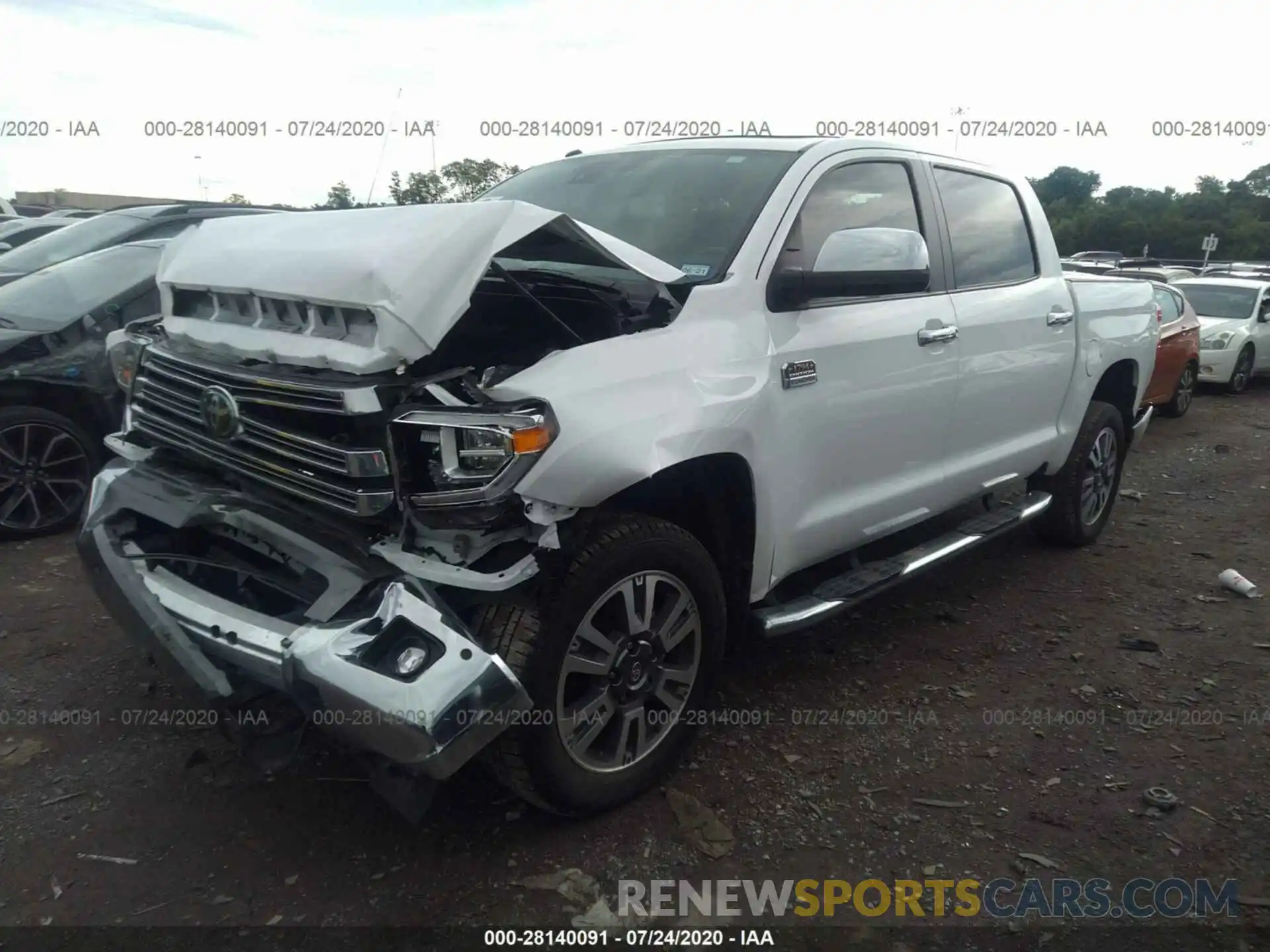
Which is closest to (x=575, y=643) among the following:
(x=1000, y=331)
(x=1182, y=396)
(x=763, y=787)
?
(x=763, y=787)

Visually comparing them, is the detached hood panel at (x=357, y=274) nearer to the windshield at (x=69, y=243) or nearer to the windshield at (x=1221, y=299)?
the windshield at (x=69, y=243)

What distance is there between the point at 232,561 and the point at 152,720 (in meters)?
0.90

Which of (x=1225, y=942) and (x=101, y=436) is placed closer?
(x=1225, y=942)

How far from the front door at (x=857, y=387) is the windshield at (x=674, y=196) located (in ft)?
0.55

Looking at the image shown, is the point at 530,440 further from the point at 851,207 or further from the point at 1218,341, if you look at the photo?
the point at 1218,341

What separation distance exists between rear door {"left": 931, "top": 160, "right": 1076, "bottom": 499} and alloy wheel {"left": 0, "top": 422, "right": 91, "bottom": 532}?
14.5ft

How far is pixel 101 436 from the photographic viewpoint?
5.14 metres

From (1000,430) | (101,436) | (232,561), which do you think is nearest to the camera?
(232,561)

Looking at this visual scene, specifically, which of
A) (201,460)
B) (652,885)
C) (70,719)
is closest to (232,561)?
(201,460)

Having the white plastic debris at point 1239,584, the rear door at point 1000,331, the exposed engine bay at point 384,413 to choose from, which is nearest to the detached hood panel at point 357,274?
the exposed engine bay at point 384,413

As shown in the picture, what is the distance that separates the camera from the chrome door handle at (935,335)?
11.9 feet

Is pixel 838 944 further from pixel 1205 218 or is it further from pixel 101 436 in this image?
pixel 1205 218

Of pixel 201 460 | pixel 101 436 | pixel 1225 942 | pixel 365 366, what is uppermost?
pixel 365 366

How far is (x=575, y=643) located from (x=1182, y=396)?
34.0ft
